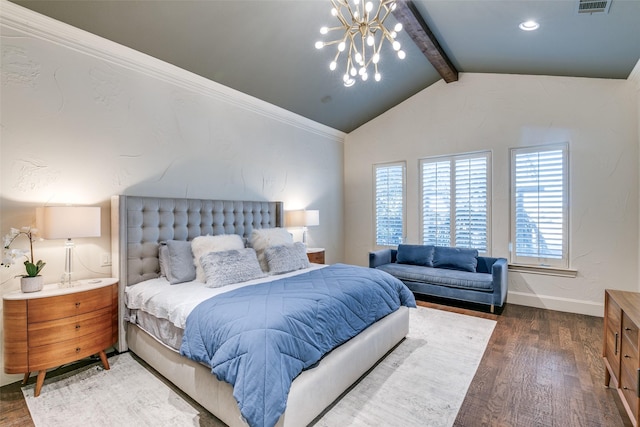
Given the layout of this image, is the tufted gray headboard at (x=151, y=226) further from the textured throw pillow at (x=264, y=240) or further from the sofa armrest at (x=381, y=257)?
the sofa armrest at (x=381, y=257)

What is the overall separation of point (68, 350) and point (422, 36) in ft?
15.2

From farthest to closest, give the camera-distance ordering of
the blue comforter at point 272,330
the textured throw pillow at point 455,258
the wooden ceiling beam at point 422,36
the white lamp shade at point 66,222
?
the textured throw pillow at point 455,258, the wooden ceiling beam at point 422,36, the white lamp shade at point 66,222, the blue comforter at point 272,330

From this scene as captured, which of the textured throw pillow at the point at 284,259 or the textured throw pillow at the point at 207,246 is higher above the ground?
the textured throw pillow at the point at 207,246

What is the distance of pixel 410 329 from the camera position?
347 cm

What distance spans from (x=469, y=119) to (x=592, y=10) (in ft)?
7.27

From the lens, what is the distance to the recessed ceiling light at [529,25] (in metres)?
3.06

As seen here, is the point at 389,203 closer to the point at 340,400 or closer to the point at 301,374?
the point at 340,400

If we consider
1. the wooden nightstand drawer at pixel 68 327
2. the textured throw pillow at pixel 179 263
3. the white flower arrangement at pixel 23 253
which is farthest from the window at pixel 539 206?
the white flower arrangement at pixel 23 253

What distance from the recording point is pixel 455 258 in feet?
15.2

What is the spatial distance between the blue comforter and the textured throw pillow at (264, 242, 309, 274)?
0.56m

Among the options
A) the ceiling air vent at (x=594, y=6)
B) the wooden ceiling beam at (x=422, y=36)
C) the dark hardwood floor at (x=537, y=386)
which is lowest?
the dark hardwood floor at (x=537, y=386)

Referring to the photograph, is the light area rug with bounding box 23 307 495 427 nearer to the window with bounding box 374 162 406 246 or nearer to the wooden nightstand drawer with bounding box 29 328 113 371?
the wooden nightstand drawer with bounding box 29 328 113 371

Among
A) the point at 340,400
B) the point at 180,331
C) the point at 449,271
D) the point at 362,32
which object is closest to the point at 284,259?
the point at 180,331

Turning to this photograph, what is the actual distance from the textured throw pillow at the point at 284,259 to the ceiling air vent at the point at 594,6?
3487 millimetres
